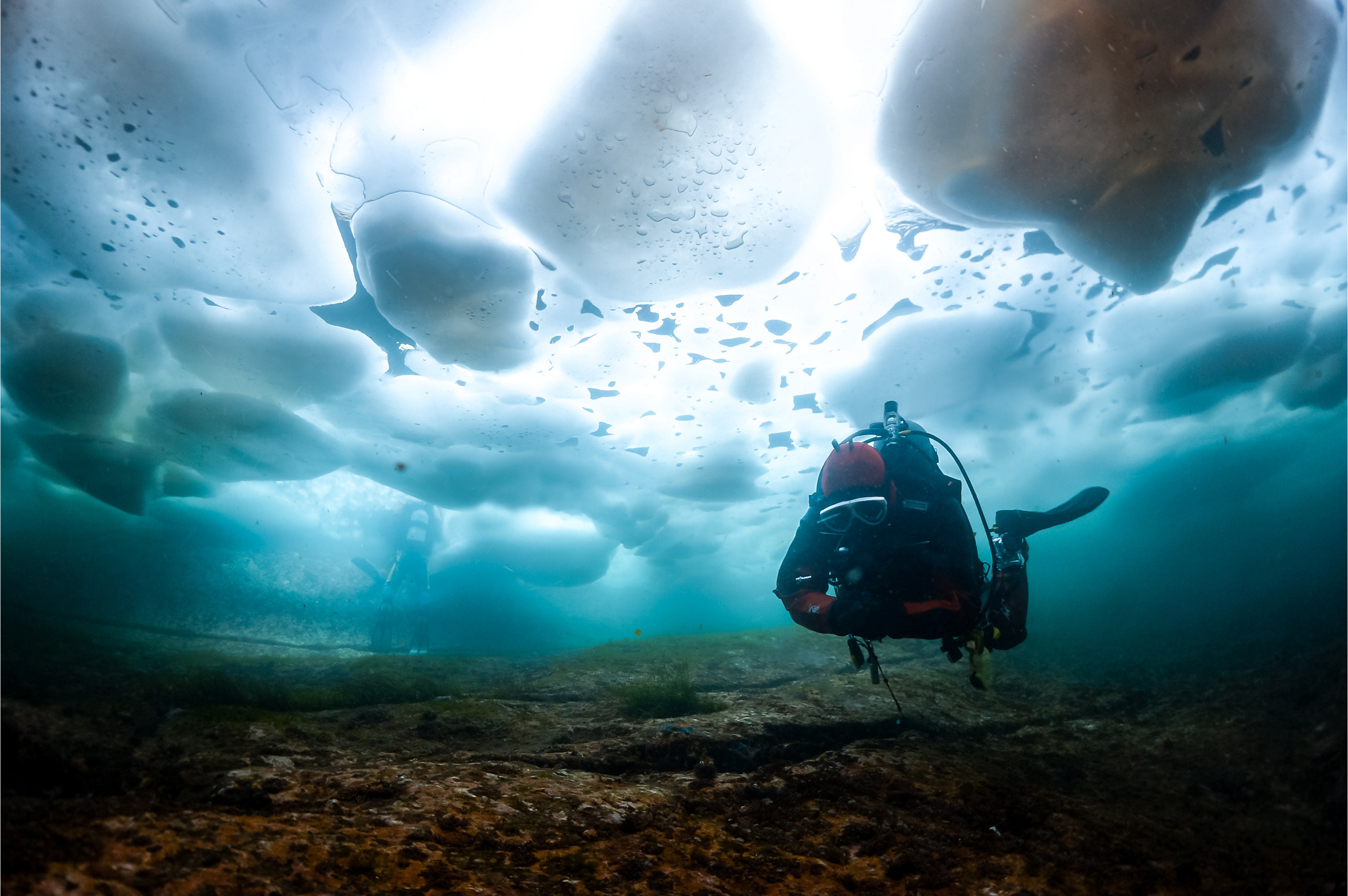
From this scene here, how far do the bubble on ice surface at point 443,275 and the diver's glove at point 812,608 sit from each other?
744 cm

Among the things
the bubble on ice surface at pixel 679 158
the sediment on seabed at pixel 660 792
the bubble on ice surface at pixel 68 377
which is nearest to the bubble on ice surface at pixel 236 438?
the bubble on ice surface at pixel 68 377

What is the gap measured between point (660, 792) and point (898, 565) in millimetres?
3081

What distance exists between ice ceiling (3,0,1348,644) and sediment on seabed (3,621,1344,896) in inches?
282

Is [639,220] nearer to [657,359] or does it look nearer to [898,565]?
[657,359]

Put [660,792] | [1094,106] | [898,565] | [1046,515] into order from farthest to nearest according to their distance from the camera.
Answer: [1094,106] → [1046,515] → [898,565] → [660,792]

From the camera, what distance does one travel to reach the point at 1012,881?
2.31 m

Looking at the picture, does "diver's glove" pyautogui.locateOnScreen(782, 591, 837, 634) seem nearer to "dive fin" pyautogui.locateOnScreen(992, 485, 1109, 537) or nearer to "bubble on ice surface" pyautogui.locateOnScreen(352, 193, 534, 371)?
"dive fin" pyautogui.locateOnScreen(992, 485, 1109, 537)

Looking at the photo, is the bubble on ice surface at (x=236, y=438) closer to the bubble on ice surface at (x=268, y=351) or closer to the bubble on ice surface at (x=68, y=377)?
the bubble on ice surface at (x=68, y=377)

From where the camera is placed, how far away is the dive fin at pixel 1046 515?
5.91 m

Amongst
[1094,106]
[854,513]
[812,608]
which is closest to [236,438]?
[812,608]

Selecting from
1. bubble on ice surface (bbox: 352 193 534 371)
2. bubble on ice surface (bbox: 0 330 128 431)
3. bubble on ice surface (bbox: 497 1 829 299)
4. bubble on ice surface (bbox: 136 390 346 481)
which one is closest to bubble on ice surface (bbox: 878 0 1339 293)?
bubble on ice surface (bbox: 497 1 829 299)

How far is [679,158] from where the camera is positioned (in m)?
6.84

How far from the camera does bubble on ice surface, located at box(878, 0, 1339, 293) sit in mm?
6016

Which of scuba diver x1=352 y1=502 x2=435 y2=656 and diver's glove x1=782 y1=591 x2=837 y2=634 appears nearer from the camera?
diver's glove x1=782 y1=591 x2=837 y2=634
